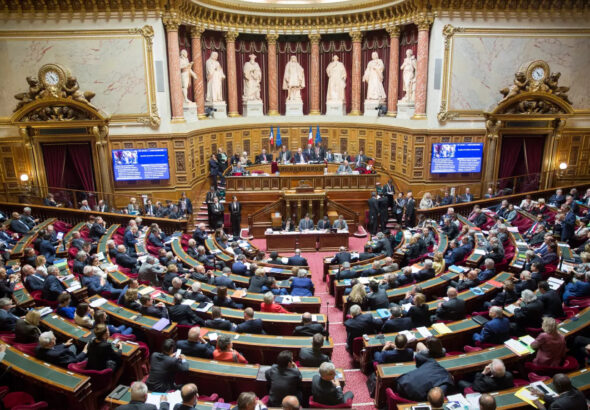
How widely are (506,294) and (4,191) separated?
54.7 feet

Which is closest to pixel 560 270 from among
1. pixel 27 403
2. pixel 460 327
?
pixel 460 327

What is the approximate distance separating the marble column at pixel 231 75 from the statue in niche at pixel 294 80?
8.63 ft

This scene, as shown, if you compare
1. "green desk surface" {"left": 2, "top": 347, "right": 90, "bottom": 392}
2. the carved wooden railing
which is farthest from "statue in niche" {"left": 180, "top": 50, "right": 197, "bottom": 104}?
"green desk surface" {"left": 2, "top": 347, "right": 90, "bottom": 392}

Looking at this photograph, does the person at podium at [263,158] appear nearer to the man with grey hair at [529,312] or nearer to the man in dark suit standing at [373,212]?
the man in dark suit standing at [373,212]

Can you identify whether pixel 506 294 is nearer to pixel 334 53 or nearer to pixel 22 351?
pixel 22 351

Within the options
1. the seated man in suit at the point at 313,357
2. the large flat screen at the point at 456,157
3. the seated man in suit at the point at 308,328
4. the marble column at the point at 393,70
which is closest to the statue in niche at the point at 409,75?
the marble column at the point at 393,70

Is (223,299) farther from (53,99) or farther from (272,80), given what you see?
(272,80)

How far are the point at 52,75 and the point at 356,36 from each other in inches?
512

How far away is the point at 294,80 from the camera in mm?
21969

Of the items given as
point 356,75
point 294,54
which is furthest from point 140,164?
point 356,75

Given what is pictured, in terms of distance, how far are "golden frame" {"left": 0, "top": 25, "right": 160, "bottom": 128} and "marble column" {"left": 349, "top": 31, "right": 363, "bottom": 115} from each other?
31.2 ft

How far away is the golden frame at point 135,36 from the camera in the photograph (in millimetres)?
15203

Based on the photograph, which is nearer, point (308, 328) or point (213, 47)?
point (308, 328)

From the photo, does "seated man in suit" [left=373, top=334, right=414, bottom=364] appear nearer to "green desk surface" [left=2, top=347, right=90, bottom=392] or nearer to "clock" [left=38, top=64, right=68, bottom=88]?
"green desk surface" [left=2, top=347, right=90, bottom=392]
